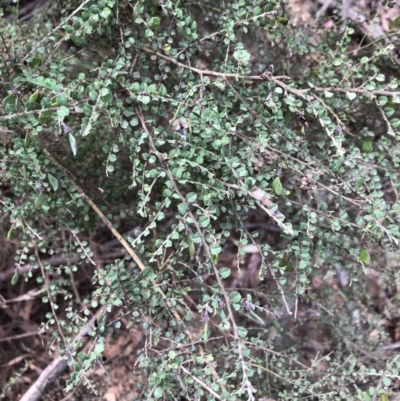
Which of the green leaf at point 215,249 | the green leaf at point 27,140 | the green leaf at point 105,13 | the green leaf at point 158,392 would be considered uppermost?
the green leaf at point 105,13

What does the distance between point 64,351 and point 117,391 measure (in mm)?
756

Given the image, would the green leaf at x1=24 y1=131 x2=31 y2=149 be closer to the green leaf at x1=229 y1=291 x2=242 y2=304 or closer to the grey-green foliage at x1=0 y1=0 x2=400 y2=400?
the grey-green foliage at x1=0 y1=0 x2=400 y2=400

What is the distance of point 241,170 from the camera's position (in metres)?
1.02

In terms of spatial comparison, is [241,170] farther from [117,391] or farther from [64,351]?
[117,391]

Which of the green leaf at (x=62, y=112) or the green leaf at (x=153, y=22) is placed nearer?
the green leaf at (x=62, y=112)

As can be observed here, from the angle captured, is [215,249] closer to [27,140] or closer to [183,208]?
[183,208]

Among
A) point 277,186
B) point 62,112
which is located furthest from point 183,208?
point 62,112

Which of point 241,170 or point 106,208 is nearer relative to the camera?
point 241,170

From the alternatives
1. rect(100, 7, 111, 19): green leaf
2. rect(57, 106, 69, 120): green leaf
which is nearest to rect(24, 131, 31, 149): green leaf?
rect(57, 106, 69, 120): green leaf

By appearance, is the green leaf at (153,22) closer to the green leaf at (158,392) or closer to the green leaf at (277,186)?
the green leaf at (277,186)

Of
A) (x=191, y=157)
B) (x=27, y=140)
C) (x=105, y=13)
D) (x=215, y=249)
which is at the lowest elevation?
(x=215, y=249)

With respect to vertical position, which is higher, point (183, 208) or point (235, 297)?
point (183, 208)

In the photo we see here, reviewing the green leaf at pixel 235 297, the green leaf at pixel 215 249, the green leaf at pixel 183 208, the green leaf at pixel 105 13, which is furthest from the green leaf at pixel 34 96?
the green leaf at pixel 235 297

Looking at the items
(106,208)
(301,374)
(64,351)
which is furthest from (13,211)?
(301,374)
